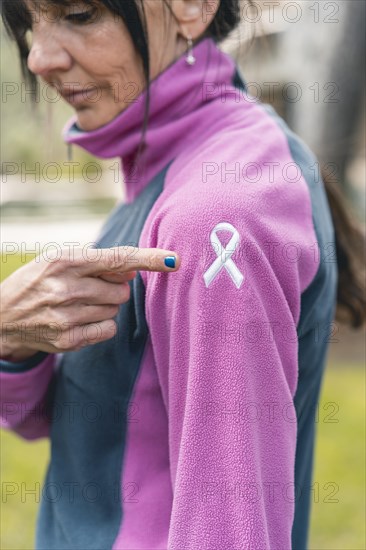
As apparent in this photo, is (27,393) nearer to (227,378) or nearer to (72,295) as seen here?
(72,295)

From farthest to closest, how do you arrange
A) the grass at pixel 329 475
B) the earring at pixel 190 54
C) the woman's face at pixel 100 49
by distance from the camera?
the grass at pixel 329 475 → the earring at pixel 190 54 → the woman's face at pixel 100 49

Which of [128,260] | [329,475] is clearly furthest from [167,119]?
[329,475]

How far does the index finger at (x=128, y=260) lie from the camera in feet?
4.21

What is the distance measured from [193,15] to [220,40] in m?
0.20

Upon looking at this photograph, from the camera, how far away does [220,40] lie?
1.78m

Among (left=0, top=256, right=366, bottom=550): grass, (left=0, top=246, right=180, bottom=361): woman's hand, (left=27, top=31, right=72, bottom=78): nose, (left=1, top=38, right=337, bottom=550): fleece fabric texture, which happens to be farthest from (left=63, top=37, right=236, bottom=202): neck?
(left=0, top=256, right=366, bottom=550): grass

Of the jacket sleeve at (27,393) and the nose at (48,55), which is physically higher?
the nose at (48,55)

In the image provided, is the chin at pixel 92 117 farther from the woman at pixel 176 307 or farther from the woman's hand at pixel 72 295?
the woman's hand at pixel 72 295

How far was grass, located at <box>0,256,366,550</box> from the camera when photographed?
11.3 feet

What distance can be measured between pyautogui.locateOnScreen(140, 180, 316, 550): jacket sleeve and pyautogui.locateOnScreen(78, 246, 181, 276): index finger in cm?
3

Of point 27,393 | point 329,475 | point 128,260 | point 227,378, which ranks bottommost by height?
point 329,475

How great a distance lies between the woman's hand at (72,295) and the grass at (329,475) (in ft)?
Answer: 6.72

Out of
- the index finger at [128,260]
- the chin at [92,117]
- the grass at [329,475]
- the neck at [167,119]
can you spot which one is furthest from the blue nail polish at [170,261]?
the grass at [329,475]

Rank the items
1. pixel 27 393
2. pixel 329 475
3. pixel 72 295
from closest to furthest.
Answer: pixel 72 295 → pixel 27 393 → pixel 329 475
